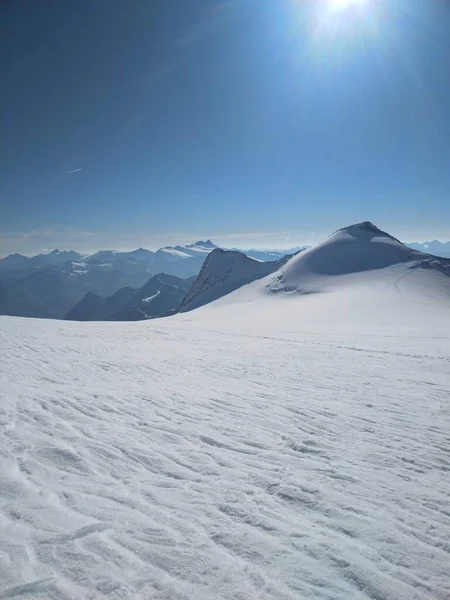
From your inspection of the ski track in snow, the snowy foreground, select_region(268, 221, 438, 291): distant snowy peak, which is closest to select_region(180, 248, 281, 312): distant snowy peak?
select_region(268, 221, 438, 291): distant snowy peak

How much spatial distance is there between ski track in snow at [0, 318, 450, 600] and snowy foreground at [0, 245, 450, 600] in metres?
0.02

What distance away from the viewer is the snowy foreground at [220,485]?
11.7 ft

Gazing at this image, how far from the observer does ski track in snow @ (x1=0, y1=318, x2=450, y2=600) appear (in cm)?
355

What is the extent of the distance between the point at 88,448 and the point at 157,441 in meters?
1.35

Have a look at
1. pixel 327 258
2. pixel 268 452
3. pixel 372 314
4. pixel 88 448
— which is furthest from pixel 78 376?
pixel 327 258

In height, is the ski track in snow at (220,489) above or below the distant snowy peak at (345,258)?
below

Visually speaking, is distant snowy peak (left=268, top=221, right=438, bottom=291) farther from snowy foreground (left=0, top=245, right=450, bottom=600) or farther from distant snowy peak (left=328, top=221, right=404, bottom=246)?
snowy foreground (left=0, top=245, right=450, bottom=600)

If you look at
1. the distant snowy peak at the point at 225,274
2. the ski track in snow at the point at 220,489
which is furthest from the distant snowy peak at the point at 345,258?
the ski track in snow at the point at 220,489

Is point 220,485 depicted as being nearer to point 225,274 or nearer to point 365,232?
point 365,232

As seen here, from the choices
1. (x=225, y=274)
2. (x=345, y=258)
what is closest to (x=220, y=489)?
(x=345, y=258)

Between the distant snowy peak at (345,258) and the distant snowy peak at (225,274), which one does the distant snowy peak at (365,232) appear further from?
the distant snowy peak at (225,274)

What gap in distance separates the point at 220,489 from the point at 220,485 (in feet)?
0.36

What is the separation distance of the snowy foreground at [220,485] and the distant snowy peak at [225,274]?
9805cm

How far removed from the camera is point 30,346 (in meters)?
15.6
